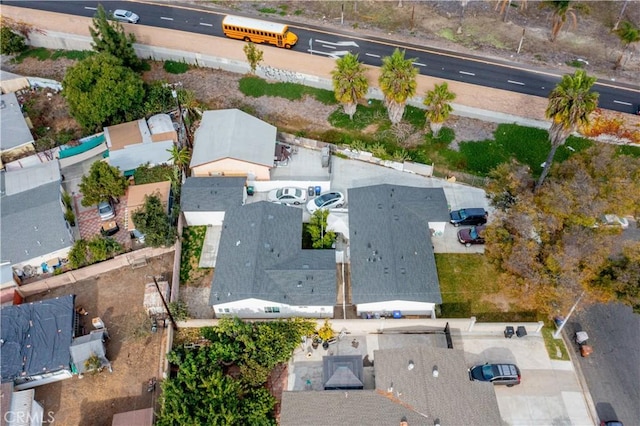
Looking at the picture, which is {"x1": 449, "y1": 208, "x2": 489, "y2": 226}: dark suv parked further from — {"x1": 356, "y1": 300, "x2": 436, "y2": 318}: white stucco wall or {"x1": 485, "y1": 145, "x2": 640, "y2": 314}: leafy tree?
{"x1": 356, "y1": 300, "x2": 436, "y2": 318}: white stucco wall

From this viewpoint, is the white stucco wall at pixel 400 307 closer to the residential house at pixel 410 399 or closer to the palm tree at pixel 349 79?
the residential house at pixel 410 399

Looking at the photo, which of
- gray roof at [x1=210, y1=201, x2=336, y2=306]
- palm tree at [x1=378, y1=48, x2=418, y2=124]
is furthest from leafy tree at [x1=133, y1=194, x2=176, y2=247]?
palm tree at [x1=378, y1=48, x2=418, y2=124]

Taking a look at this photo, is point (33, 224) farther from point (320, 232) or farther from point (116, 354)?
point (320, 232)

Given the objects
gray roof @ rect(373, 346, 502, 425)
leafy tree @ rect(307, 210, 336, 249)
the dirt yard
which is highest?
leafy tree @ rect(307, 210, 336, 249)

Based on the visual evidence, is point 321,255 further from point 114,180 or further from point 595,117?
point 595,117

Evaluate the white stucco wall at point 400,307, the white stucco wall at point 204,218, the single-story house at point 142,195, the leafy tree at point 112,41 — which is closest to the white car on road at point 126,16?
the leafy tree at point 112,41
